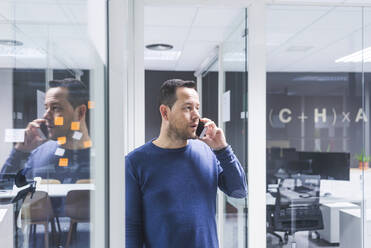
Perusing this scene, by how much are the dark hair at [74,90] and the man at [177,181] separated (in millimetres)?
670

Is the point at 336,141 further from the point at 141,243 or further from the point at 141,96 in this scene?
the point at 141,243

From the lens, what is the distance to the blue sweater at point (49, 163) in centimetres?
30

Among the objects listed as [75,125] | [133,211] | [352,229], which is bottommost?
[352,229]

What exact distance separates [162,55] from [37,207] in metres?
4.04

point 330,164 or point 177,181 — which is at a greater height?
point 177,181

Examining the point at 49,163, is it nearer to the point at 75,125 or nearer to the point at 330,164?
the point at 75,125

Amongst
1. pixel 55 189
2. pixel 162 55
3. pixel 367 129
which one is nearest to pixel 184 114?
pixel 55 189

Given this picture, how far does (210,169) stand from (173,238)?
0.95 ft

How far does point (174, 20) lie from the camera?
285cm

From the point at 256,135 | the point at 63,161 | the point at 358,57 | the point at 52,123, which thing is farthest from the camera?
the point at 358,57

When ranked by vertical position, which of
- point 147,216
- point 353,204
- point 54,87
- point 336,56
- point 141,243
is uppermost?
point 336,56

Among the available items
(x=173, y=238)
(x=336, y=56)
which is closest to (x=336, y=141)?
(x=336, y=56)

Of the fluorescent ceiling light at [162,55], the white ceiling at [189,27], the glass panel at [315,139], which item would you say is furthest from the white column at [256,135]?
the fluorescent ceiling light at [162,55]

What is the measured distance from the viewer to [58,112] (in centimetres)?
42
